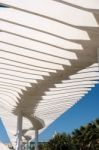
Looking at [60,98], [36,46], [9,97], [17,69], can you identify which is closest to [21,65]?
[17,69]

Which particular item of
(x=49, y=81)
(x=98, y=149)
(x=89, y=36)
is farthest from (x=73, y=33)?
(x=98, y=149)

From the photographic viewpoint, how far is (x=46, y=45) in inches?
444

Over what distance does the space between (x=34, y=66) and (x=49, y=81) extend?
279cm

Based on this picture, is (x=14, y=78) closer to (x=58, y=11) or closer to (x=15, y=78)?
(x=15, y=78)

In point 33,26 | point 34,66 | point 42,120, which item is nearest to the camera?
point 33,26

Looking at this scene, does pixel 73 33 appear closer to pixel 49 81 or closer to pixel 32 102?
pixel 49 81

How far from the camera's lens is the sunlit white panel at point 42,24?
942cm

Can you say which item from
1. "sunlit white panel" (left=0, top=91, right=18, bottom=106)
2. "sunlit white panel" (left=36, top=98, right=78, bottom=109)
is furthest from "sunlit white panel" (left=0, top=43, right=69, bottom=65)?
"sunlit white panel" (left=36, top=98, right=78, bottom=109)

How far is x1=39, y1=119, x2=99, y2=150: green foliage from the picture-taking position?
6117 cm

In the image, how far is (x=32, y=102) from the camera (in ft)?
72.0

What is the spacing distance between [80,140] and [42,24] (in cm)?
6041

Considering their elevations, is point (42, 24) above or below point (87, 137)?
below

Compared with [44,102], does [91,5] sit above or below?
below

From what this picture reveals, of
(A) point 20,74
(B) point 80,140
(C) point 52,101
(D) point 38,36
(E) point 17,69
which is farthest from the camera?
(B) point 80,140
